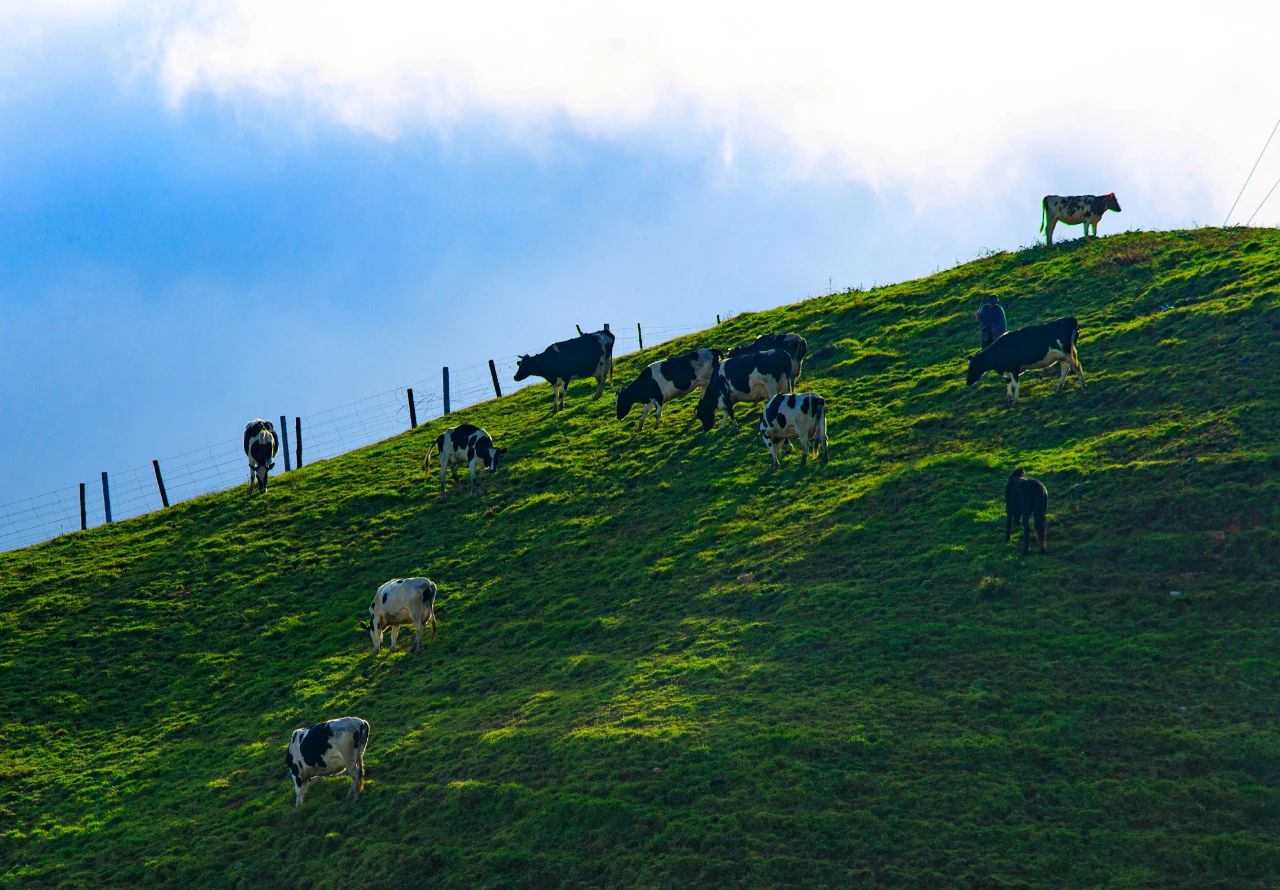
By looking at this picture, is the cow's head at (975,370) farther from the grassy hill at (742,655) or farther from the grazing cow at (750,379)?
the grazing cow at (750,379)

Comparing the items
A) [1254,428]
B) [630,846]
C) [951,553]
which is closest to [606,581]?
[951,553]

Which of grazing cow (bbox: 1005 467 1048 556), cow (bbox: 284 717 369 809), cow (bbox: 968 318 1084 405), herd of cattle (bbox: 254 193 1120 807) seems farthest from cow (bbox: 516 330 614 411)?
cow (bbox: 284 717 369 809)

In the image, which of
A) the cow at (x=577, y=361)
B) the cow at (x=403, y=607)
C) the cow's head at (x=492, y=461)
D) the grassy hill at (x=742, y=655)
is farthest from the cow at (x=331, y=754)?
the cow at (x=577, y=361)

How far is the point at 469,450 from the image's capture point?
3378 centimetres

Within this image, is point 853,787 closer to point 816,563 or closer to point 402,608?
point 816,563

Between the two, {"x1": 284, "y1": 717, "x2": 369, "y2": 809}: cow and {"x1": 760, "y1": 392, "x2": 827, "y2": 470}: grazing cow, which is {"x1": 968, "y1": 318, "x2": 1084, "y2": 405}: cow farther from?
{"x1": 284, "y1": 717, "x2": 369, "y2": 809}: cow

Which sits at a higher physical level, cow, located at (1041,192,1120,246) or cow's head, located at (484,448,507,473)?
cow, located at (1041,192,1120,246)

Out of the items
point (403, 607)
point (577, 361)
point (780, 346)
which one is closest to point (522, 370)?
point (577, 361)

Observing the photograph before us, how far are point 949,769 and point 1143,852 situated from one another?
8.39ft

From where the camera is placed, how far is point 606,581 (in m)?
25.5

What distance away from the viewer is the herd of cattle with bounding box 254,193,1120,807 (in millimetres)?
18750

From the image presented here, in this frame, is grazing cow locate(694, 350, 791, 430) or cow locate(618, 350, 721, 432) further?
cow locate(618, 350, 721, 432)

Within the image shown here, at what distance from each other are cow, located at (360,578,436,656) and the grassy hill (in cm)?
58

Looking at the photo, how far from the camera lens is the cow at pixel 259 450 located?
37906mm
